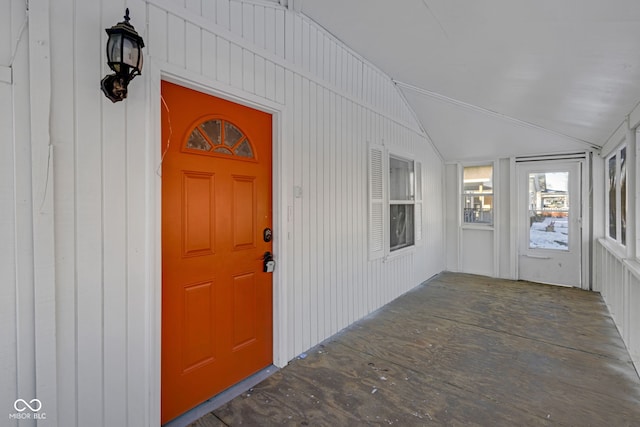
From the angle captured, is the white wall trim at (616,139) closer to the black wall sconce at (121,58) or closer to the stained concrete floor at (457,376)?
the stained concrete floor at (457,376)

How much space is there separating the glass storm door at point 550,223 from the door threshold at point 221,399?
16.2 ft

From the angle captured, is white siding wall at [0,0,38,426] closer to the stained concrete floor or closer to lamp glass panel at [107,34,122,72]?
lamp glass panel at [107,34,122,72]

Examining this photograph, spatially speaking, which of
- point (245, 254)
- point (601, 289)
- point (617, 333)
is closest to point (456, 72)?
point (245, 254)

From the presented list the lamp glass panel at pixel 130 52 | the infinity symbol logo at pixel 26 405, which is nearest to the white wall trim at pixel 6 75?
the lamp glass panel at pixel 130 52

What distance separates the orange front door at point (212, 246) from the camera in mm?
1883

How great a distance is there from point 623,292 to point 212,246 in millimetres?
3936

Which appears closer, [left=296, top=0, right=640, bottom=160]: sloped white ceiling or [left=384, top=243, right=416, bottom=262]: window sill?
[left=296, top=0, right=640, bottom=160]: sloped white ceiling

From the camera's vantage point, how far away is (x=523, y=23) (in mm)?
2020

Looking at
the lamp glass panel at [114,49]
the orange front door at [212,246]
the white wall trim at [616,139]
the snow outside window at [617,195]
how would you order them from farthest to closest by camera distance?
the snow outside window at [617,195], the white wall trim at [616,139], the orange front door at [212,246], the lamp glass panel at [114,49]

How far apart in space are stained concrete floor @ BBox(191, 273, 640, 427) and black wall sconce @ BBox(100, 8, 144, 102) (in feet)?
6.49

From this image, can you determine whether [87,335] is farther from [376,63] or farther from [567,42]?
[376,63]

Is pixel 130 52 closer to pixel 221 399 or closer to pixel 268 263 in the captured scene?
pixel 268 263

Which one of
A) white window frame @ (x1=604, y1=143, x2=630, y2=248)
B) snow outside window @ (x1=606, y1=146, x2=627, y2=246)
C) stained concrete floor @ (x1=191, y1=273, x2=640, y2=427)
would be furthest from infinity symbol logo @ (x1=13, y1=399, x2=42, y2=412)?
snow outside window @ (x1=606, y1=146, x2=627, y2=246)

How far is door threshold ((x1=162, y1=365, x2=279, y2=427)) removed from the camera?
1.91 m
